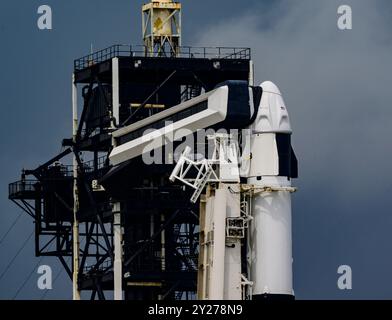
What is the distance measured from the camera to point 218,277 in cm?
16862

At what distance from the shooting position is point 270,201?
6831 inches

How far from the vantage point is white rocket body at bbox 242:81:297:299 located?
17288cm

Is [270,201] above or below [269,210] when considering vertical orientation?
above

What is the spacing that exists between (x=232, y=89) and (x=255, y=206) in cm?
727

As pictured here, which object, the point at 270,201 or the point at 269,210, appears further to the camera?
the point at 270,201

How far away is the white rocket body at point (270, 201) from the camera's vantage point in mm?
172875
